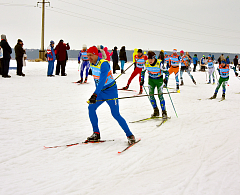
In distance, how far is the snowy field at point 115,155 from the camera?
3299mm

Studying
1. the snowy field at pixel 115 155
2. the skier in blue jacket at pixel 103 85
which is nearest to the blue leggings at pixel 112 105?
the skier in blue jacket at pixel 103 85

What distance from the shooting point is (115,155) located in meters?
4.40

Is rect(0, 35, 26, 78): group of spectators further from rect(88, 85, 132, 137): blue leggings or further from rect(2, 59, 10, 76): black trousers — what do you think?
rect(88, 85, 132, 137): blue leggings

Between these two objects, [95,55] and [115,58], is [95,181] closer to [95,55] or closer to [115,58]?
[95,55]

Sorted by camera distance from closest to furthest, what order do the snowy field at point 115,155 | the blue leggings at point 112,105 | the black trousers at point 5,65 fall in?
1. the snowy field at point 115,155
2. the blue leggings at point 112,105
3. the black trousers at point 5,65

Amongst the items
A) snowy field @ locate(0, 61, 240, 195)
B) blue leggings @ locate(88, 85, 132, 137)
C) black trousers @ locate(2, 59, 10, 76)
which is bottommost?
snowy field @ locate(0, 61, 240, 195)

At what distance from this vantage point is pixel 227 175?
3.67 metres

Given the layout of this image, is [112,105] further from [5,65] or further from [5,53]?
[5,65]

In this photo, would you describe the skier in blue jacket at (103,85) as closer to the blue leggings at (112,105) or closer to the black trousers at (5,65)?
the blue leggings at (112,105)

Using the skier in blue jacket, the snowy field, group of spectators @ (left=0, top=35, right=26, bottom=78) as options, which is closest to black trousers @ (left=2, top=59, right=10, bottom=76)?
group of spectators @ (left=0, top=35, right=26, bottom=78)

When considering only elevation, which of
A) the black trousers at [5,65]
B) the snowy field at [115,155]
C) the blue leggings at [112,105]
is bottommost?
the snowy field at [115,155]

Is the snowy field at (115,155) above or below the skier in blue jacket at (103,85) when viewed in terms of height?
below

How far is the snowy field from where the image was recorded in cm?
330

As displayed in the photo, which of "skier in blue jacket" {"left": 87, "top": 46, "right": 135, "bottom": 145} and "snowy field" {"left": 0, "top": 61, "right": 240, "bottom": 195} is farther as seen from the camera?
"skier in blue jacket" {"left": 87, "top": 46, "right": 135, "bottom": 145}
